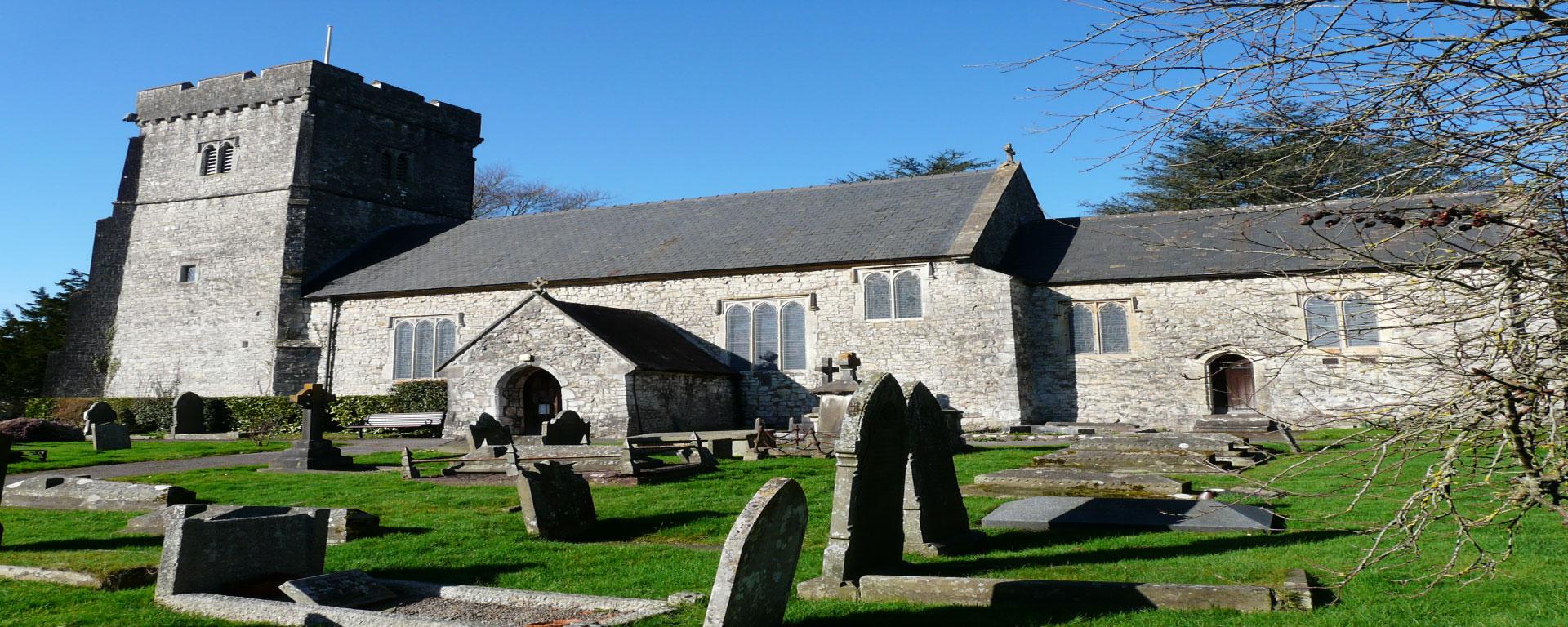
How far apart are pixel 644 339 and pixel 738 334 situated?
10.2 feet

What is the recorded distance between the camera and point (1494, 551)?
608 centimetres

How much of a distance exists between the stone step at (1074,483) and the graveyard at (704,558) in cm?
47

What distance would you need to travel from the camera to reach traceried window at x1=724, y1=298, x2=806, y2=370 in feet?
75.5

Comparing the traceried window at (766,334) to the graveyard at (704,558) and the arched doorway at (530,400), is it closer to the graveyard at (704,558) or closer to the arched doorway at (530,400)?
the arched doorway at (530,400)

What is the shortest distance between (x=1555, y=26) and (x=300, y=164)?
1221 inches

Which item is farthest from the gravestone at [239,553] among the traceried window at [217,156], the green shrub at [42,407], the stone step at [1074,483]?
the traceried window at [217,156]

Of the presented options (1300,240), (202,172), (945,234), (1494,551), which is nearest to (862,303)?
(945,234)

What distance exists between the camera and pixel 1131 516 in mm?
7746

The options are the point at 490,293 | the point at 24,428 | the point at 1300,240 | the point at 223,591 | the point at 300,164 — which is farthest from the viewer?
the point at 300,164

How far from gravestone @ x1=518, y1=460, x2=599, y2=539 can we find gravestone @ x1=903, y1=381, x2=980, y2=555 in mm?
3269

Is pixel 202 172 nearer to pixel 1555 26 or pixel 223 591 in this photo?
pixel 223 591

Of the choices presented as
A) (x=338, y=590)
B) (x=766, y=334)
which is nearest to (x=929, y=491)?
(x=338, y=590)

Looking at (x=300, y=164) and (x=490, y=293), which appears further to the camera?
(x=300, y=164)

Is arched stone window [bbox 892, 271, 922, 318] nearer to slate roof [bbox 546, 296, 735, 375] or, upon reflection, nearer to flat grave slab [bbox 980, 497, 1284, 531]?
slate roof [bbox 546, 296, 735, 375]
